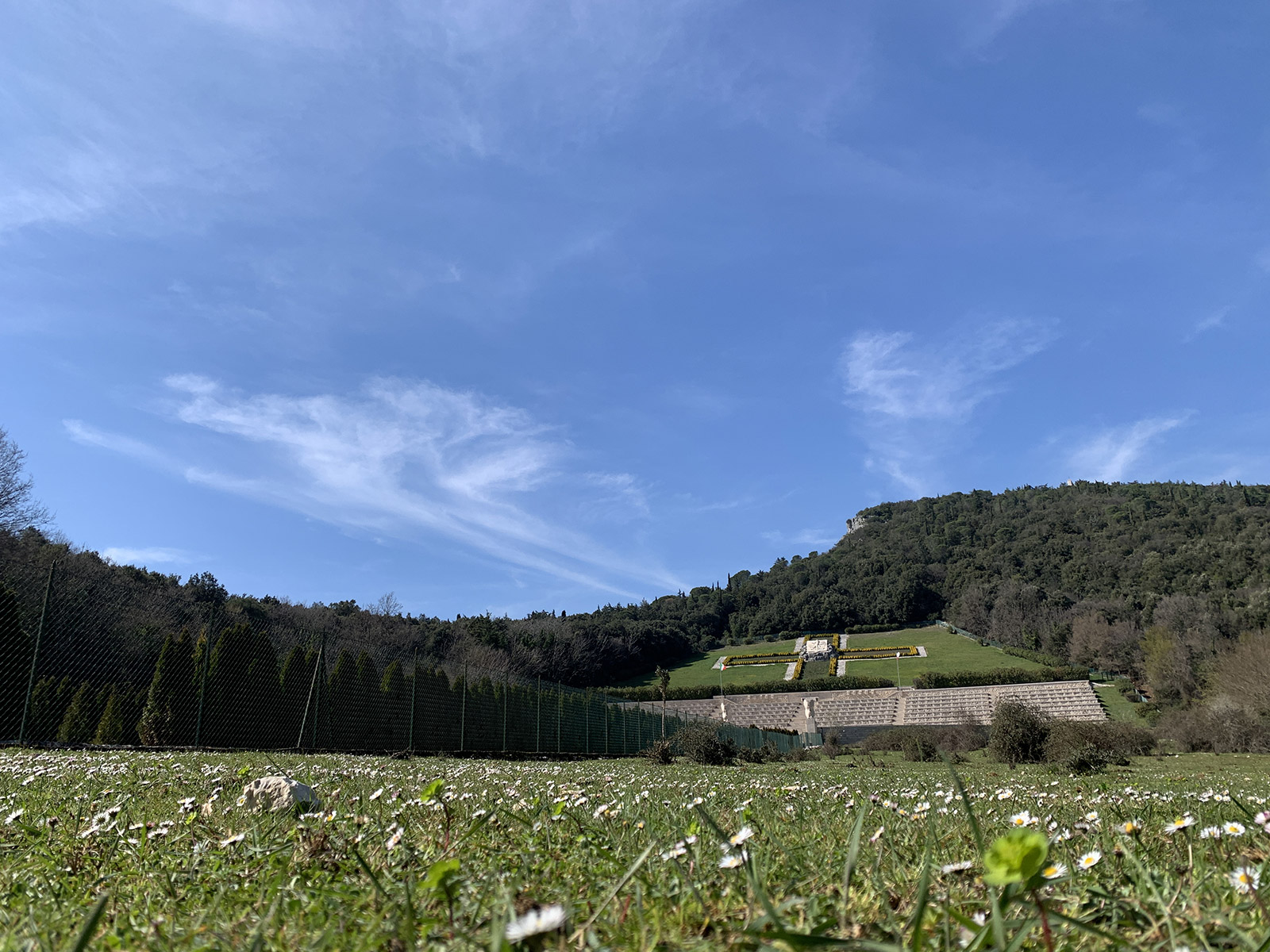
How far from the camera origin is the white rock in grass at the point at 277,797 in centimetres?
284

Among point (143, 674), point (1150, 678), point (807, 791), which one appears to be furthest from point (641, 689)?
point (807, 791)

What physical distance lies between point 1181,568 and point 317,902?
295 feet

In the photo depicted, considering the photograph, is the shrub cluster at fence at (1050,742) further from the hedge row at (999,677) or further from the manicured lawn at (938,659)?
the manicured lawn at (938,659)

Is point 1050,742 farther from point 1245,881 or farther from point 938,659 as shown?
point 938,659

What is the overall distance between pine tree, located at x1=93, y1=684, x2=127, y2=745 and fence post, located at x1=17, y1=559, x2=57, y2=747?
3867 mm

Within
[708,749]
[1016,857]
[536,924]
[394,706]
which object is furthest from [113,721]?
[1016,857]

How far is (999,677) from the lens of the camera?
56.2 meters

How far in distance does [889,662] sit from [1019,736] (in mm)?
57900

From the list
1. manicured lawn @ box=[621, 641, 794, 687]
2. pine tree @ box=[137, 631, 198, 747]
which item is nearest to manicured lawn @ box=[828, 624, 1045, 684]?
manicured lawn @ box=[621, 641, 794, 687]

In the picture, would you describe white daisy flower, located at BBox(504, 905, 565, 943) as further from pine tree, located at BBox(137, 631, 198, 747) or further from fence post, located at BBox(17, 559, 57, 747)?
pine tree, located at BBox(137, 631, 198, 747)

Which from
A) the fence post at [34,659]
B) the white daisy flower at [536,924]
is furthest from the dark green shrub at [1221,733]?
the fence post at [34,659]

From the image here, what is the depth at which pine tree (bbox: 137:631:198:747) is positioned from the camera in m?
A: 14.5

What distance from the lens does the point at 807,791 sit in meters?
4.73

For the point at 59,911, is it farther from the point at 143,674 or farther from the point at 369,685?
the point at 369,685
